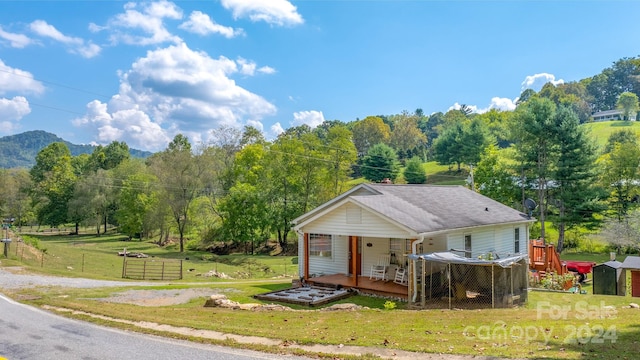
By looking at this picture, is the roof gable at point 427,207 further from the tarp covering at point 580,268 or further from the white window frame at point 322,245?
the tarp covering at point 580,268

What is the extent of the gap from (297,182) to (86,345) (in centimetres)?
3978

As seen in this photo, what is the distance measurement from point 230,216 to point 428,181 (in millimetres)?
41043

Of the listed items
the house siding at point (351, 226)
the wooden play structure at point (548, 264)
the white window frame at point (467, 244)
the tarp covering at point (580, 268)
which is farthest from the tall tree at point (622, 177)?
the house siding at point (351, 226)

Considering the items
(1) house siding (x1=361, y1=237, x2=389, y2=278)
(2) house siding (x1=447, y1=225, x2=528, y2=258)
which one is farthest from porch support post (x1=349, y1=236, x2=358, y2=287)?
(2) house siding (x1=447, y1=225, x2=528, y2=258)

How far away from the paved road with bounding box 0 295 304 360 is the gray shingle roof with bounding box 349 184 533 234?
907 centimetres

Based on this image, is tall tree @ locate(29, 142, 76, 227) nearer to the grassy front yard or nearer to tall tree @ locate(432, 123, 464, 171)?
the grassy front yard

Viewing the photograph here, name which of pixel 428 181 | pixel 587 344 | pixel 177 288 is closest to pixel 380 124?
pixel 428 181

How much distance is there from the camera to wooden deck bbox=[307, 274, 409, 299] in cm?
1635

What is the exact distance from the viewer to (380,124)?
10444 cm

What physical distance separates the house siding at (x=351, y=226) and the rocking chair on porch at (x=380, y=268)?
7.05 ft

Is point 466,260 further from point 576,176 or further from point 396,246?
point 576,176

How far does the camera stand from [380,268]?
19.0 meters

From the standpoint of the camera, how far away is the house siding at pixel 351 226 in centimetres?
1650

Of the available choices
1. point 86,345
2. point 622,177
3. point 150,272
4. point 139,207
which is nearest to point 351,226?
point 86,345
